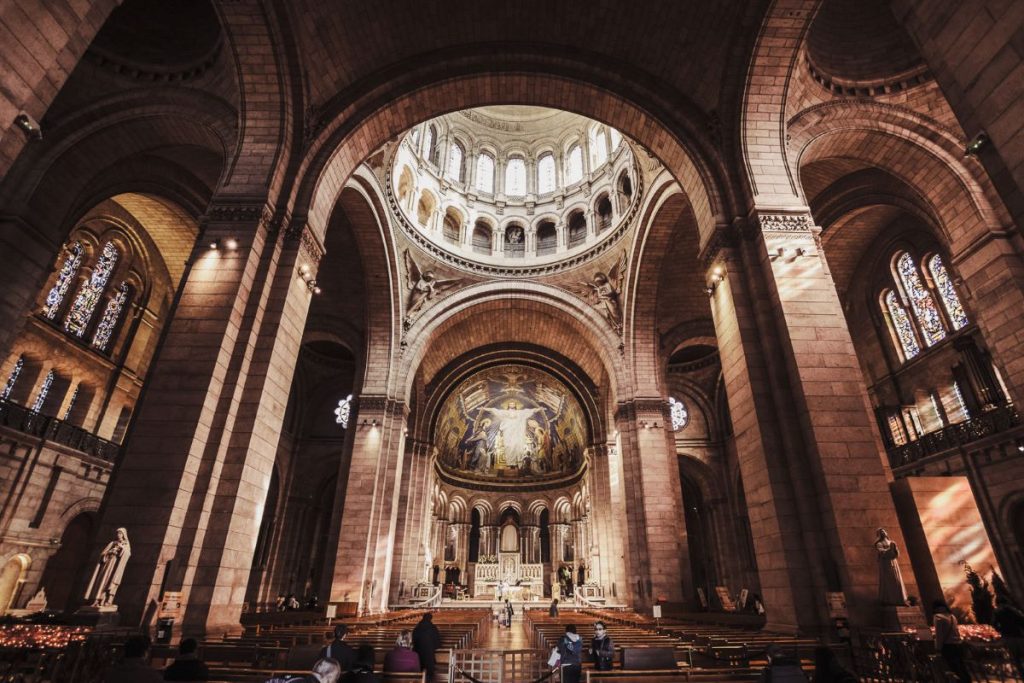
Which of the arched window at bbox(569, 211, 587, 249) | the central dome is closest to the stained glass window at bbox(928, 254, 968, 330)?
the central dome

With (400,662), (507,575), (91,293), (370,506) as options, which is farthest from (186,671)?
(507,575)

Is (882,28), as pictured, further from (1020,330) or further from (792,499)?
(792,499)

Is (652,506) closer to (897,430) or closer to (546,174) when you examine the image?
(897,430)

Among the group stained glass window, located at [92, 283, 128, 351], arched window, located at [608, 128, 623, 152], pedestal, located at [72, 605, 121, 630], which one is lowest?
pedestal, located at [72, 605, 121, 630]

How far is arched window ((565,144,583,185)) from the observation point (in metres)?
24.0

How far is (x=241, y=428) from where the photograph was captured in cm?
791

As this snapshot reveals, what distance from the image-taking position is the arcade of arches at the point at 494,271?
23.4 feet

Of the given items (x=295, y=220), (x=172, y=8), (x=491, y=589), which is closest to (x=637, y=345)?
(x=295, y=220)

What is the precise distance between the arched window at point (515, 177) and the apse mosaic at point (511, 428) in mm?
9629

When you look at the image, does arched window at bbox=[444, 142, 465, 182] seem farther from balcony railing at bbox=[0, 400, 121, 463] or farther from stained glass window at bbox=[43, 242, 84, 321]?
balcony railing at bbox=[0, 400, 121, 463]

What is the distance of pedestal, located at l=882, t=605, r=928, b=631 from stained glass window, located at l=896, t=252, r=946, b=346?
12055 mm

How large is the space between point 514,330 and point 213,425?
18.7 metres

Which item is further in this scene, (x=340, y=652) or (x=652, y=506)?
(x=652, y=506)

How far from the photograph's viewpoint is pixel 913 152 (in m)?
10.9
